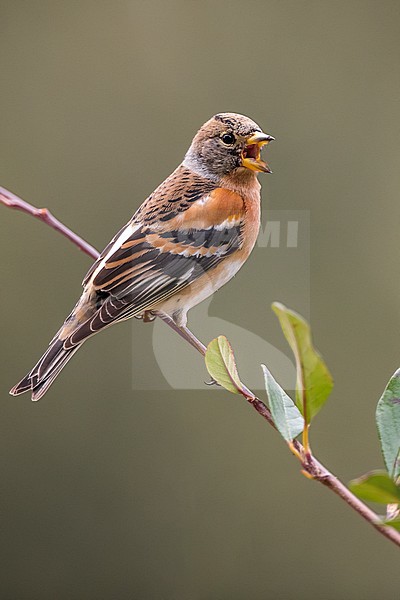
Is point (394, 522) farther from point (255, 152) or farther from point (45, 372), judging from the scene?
point (255, 152)

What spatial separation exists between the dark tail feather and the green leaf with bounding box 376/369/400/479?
507 mm

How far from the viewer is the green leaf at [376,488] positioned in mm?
532

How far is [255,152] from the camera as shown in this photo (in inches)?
51.6

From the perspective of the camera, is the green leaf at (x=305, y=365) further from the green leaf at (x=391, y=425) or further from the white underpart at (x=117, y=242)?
the white underpart at (x=117, y=242)

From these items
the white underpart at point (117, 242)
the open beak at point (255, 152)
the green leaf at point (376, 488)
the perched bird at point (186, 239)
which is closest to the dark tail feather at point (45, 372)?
the perched bird at point (186, 239)

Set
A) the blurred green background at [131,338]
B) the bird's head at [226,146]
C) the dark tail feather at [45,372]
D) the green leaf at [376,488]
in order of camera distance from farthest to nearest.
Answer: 1. the blurred green background at [131,338]
2. the bird's head at [226,146]
3. the dark tail feather at [45,372]
4. the green leaf at [376,488]

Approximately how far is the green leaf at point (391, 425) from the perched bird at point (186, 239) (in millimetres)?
649

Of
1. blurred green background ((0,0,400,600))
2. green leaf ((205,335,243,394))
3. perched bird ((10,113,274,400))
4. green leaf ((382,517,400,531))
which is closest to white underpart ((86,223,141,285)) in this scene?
perched bird ((10,113,274,400))

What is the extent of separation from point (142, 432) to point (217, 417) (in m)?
0.35

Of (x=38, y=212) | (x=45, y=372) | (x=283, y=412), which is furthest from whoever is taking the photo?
(x=45, y=372)

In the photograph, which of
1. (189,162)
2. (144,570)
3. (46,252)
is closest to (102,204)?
(46,252)

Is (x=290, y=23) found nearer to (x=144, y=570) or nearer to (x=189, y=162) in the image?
(x=144, y=570)

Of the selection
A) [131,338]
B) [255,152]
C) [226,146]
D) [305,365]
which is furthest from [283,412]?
[131,338]

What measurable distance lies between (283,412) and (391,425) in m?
0.09
